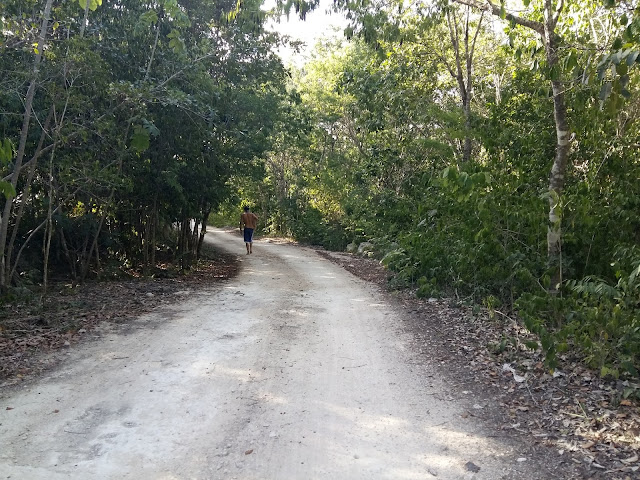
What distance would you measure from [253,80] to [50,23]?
7.18 m

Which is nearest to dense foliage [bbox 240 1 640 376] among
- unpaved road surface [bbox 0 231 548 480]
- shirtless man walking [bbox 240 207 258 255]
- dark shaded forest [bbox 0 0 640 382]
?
dark shaded forest [bbox 0 0 640 382]

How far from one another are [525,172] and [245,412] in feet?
18.9

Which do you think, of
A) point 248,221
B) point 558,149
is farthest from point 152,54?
point 248,221

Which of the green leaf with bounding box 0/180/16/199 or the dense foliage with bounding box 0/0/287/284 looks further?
the dense foliage with bounding box 0/0/287/284

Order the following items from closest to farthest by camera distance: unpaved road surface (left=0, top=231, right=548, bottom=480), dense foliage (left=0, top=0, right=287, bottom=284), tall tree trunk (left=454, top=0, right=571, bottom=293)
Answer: unpaved road surface (left=0, top=231, right=548, bottom=480), tall tree trunk (left=454, top=0, right=571, bottom=293), dense foliage (left=0, top=0, right=287, bottom=284)

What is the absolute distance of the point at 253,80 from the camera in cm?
1531

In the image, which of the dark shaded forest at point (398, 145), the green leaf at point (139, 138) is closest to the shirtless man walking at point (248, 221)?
the dark shaded forest at point (398, 145)

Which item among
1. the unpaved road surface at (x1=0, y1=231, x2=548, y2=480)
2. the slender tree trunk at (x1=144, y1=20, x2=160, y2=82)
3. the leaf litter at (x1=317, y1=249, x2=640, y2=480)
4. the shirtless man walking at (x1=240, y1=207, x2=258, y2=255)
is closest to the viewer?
the unpaved road surface at (x1=0, y1=231, x2=548, y2=480)

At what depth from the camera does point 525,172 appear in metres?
7.88

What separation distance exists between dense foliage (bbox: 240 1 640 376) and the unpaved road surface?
5.69ft

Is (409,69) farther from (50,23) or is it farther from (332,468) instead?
(332,468)

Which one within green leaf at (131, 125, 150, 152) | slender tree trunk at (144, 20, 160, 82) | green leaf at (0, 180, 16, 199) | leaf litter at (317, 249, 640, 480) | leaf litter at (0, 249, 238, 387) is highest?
slender tree trunk at (144, 20, 160, 82)

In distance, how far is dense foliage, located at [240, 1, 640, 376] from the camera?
17.1ft

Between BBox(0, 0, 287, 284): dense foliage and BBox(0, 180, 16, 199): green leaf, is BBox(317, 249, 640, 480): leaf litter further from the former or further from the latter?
BBox(0, 0, 287, 284): dense foliage
